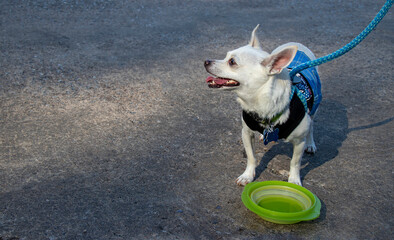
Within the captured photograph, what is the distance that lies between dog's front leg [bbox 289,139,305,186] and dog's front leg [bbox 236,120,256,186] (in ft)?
1.06

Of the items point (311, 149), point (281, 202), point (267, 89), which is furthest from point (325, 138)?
point (267, 89)

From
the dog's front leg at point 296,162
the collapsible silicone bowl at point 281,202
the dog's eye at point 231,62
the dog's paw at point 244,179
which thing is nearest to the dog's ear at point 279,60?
the dog's eye at point 231,62

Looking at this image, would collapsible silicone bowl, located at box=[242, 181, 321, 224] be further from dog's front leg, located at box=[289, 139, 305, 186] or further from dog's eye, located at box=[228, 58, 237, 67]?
dog's eye, located at box=[228, 58, 237, 67]

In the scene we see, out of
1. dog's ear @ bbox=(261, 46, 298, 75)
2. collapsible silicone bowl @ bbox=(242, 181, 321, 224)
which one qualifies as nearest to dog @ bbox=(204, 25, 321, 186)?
dog's ear @ bbox=(261, 46, 298, 75)

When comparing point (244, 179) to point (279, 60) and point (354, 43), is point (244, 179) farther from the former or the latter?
point (354, 43)

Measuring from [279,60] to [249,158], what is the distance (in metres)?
0.99

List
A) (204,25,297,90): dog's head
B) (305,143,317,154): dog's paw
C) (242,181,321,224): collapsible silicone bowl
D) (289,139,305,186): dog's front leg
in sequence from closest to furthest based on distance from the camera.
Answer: (242,181,321,224): collapsible silicone bowl < (204,25,297,90): dog's head < (289,139,305,186): dog's front leg < (305,143,317,154): dog's paw

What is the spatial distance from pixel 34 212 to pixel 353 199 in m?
2.48

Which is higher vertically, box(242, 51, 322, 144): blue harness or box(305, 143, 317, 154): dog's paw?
box(242, 51, 322, 144): blue harness

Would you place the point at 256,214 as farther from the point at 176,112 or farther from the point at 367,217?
the point at 176,112

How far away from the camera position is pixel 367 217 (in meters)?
3.21

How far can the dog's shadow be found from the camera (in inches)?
157

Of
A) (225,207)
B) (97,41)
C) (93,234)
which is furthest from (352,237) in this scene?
(97,41)

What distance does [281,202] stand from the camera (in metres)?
3.28
